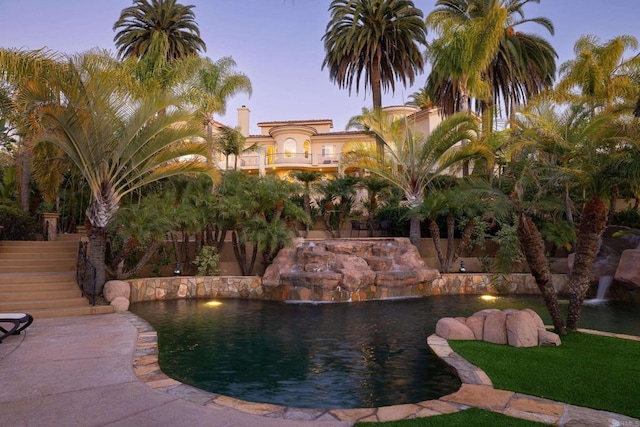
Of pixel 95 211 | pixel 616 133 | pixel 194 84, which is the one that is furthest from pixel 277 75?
pixel 194 84

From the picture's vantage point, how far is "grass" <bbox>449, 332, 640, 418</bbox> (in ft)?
17.8

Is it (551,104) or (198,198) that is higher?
(551,104)

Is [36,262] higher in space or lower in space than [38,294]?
higher

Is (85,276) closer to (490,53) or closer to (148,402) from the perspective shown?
(148,402)

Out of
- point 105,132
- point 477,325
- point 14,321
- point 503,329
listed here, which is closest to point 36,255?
point 105,132

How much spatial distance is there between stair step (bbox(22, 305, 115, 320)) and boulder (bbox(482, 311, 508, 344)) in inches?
357

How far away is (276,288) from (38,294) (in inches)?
271

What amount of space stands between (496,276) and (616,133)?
7.21 meters

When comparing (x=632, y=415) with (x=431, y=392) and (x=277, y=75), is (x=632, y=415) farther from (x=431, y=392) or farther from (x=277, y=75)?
(x=277, y=75)

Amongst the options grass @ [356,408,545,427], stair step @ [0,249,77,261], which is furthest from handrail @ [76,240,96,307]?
grass @ [356,408,545,427]

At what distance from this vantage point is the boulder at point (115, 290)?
12.2 m

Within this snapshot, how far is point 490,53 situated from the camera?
2089 centimetres

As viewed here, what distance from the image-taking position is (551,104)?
16.7 meters

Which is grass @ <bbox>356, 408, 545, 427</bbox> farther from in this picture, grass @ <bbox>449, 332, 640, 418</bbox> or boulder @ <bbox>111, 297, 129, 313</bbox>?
boulder @ <bbox>111, 297, 129, 313</bbox>
